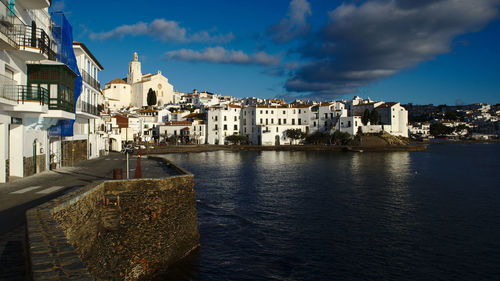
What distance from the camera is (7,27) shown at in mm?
13969

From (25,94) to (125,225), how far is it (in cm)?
901

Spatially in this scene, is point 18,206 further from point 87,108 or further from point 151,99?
point 151,99

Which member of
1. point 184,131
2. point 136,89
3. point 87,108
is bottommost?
point 87,108

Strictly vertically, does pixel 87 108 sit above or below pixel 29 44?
below

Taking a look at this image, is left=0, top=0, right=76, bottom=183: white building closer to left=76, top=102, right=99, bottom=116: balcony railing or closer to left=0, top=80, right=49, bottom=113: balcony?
left=0, top=80, right=49, bottom=113: balcony

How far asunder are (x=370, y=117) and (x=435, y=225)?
253 feet

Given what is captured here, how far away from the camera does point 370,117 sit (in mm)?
92312

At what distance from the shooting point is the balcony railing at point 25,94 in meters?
14.6

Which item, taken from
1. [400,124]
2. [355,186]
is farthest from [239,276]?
[400,124]

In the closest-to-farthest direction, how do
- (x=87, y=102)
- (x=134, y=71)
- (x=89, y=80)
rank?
(x=87, y=102), (x=89, y=80), (x=134, y=71)

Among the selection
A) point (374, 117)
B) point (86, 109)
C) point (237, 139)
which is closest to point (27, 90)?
point (86, 109)

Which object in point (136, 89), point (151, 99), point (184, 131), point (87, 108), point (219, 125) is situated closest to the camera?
point (87, 108)

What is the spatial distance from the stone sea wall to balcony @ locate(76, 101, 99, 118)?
51.6 ft

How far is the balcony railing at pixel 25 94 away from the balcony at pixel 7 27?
1762 mm
